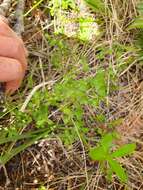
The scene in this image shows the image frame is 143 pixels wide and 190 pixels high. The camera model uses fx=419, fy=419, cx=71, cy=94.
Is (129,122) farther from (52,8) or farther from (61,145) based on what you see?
(52,8)

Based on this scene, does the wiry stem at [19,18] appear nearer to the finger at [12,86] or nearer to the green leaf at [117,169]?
the finger at [12,86]

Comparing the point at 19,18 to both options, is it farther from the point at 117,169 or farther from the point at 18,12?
the point at 117,169

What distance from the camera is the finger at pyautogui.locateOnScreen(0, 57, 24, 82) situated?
1.56 m

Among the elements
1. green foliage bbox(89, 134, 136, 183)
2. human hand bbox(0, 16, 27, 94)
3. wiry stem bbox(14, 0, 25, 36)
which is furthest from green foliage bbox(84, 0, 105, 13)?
green foliage bbox(89, 134, 136, 183)

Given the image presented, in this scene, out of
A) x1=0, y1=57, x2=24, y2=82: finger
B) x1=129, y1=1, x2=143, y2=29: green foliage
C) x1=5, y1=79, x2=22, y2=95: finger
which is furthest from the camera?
x1=129, y1=1, x2=143, y2=29: green foliage

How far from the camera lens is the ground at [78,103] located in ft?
5.83

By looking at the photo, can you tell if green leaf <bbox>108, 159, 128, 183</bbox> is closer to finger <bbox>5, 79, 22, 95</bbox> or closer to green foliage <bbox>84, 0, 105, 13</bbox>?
finger <bbox>5, 79, 22, 95</bbox>

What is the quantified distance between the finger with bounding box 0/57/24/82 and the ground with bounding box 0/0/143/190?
20 cm

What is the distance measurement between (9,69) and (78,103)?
36cm

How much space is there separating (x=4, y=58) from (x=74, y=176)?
599mm

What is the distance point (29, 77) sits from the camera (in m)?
1.93

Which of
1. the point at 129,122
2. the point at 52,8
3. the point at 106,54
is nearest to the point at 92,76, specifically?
the point at 106,54

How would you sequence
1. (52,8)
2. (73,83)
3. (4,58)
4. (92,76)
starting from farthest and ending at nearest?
(52,8) → (92,76) → (73,83) → (4,58)

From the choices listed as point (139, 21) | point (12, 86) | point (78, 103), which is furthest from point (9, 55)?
point (139, 21)
